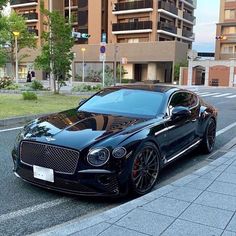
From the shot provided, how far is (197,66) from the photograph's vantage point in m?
48.7

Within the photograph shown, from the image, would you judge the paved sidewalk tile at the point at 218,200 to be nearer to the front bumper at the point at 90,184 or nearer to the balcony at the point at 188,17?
the front bumper at the point at 90,184

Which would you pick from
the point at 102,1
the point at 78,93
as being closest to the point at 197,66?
the point at 102,1

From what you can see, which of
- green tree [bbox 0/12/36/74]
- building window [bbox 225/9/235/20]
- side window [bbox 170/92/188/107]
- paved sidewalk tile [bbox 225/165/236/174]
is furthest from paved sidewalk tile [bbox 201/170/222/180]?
building window [bbox 225/9/235/20]

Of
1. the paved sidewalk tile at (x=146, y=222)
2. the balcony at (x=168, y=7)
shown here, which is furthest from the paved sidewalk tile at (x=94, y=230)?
the balcony at (x=168, y=7)

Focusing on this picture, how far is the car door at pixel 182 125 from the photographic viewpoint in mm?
5691

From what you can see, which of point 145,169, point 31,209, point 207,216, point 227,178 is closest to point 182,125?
point 227,178

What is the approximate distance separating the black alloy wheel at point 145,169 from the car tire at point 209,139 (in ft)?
7.96

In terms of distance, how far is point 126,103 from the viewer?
5.98 m

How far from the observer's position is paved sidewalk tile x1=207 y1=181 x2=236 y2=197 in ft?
15.3

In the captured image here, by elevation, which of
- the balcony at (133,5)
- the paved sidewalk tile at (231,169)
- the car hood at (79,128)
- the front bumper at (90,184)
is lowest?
the paved sidewalk tile at (231,169)

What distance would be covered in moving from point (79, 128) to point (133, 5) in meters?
50.1

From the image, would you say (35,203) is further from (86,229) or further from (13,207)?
(86,229)

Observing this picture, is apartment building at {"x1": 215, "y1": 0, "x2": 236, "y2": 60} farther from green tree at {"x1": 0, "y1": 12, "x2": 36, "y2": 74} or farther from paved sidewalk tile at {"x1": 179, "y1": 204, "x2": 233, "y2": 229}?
paved sidewalk tile at {"x1": 179, "y1": 204, "x2": 233, "y2": 229}

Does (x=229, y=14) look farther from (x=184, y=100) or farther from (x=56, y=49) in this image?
(x=184, y=100)
